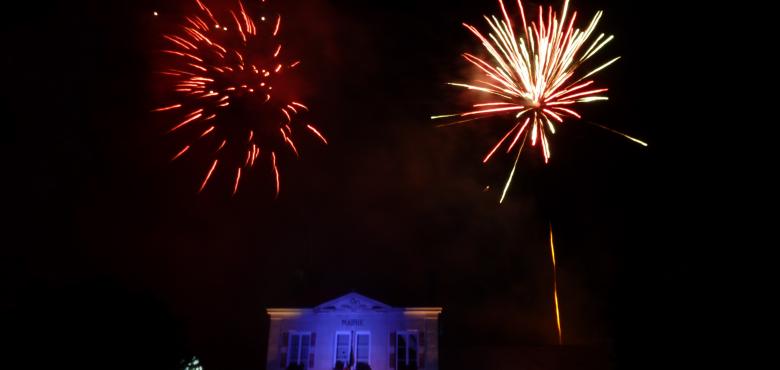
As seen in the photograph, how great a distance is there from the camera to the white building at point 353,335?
878 inches

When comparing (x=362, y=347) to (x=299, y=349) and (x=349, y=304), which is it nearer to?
(x=349, y=304)

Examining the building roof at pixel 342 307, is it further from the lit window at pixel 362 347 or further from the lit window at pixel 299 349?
the lit window at pixel 362 347

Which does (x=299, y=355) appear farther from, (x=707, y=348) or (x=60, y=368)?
(x=707, y=348)

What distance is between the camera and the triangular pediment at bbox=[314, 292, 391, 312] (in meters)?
22.7

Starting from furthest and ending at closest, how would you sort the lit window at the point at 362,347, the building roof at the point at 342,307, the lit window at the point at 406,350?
the building roof at the point at 342,307
the lit window at the point at 362,347
the lit window at the point at 406,350

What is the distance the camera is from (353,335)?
22781mm

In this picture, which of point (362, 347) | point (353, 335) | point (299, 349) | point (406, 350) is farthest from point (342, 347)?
point (406, 350)

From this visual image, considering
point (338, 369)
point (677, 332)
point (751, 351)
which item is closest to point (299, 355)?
point (338, 369)

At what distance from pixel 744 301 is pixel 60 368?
2276 centimetres

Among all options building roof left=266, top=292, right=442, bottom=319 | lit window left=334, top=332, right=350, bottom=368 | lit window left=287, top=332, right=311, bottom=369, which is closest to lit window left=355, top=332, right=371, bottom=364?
lit window left=334, top=332, right=350, bottom=368

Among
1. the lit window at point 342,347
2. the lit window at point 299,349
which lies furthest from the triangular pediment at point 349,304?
the lit window at point 299,349

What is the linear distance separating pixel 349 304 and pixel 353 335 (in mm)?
1233

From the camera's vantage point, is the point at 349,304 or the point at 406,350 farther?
the point at 349,304

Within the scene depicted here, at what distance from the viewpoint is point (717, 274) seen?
65.6ft
